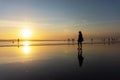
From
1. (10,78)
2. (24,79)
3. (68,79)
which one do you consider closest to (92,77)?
(68,79)

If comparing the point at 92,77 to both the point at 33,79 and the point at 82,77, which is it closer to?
the point at 82,77

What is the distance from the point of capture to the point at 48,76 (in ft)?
35.1

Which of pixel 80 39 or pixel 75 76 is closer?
pixel 75 76

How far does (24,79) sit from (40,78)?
742mm

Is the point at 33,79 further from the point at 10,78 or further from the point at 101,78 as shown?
the point at 101,78

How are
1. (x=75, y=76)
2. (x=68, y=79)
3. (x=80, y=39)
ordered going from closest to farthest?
(x=68, y=79), (x=75, y=76), (x=80, y=39)

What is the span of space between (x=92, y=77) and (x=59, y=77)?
156 cm

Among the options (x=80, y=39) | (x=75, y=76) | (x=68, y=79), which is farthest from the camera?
(x=80, y=39)

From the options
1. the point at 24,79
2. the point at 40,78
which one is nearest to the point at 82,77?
the point at 40,78

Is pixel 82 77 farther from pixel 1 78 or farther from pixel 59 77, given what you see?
pixel 1 78

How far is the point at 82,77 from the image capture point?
34.0ft

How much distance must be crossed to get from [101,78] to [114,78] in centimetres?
59

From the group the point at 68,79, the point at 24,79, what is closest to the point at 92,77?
the point at 68,79

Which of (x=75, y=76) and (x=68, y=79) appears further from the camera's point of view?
(x=75, y=76)
